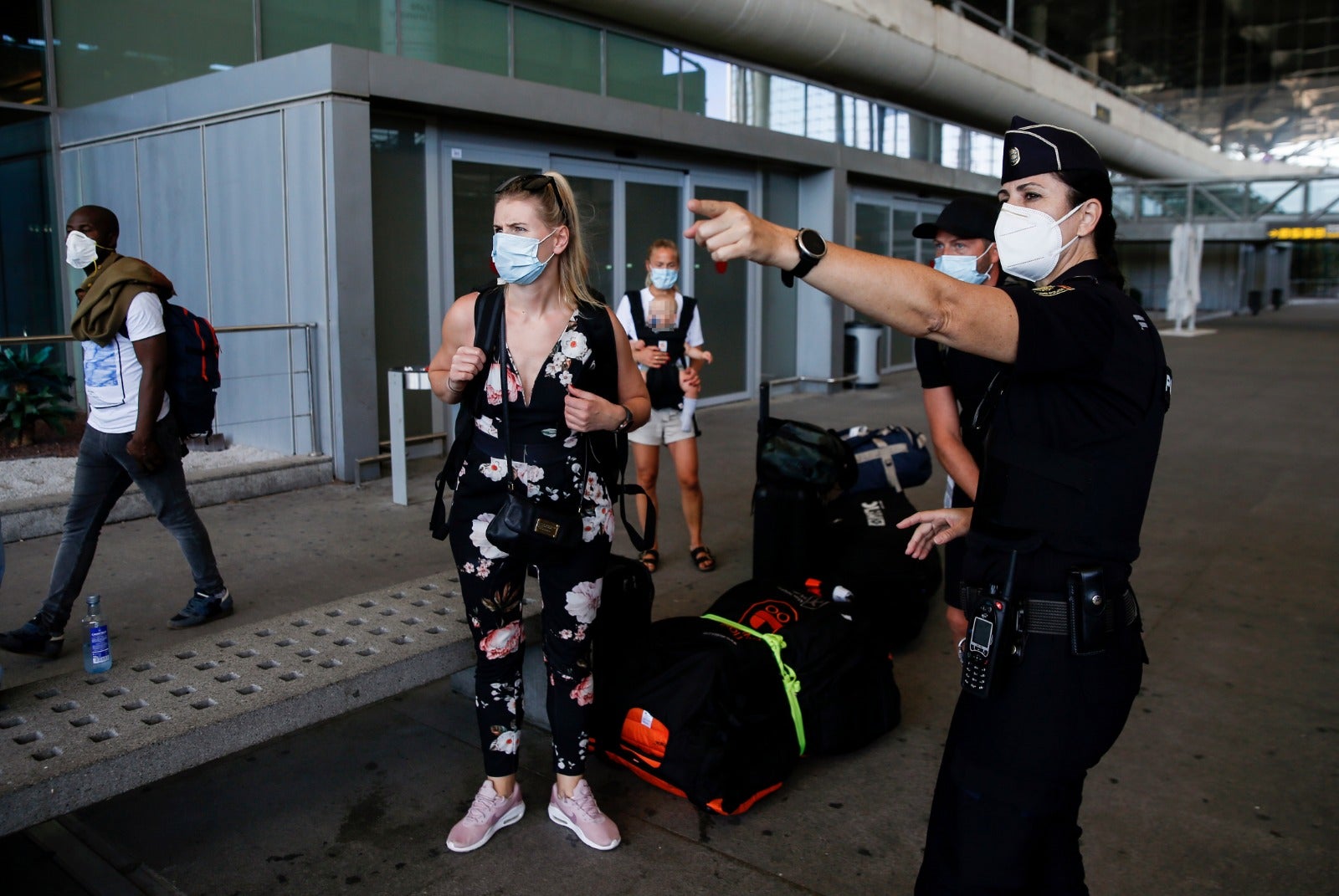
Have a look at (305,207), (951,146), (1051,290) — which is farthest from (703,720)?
(951,146)

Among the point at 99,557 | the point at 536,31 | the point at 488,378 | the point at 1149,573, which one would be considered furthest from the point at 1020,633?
the point at 536,31

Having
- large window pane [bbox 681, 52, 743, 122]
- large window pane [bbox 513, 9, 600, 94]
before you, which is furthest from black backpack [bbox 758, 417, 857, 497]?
large window pane [bbox 681, 52, 743, 122]

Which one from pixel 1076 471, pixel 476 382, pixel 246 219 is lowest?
pixel 1076 471

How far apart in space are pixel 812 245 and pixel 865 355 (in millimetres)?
13526

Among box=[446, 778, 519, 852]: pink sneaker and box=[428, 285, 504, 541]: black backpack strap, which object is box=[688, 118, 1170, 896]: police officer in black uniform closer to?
box=[428, 285, 504, 541]: black backpack strap

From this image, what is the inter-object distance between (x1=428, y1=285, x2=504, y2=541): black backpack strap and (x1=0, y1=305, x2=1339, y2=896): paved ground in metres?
1.07

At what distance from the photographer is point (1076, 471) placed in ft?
6.51

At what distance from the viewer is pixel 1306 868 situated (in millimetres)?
3107

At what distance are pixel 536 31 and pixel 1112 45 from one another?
2641 cm

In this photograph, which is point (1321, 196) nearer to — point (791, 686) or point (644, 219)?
point (644, 219)

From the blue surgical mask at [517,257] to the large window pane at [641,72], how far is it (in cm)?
876

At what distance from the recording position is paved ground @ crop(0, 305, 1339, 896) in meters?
3.08

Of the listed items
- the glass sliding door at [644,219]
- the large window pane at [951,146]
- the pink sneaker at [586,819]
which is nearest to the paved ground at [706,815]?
the pink sneaker at [586,819]

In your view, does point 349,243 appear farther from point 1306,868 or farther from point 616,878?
point 1306,868
